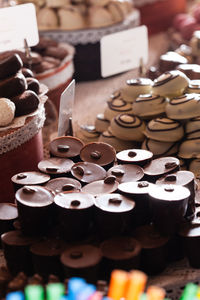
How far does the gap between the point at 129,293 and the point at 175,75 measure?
42.4 inches

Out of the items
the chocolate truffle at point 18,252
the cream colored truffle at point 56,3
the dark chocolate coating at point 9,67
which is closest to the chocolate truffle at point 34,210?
the chocolate truffle at point 18,252

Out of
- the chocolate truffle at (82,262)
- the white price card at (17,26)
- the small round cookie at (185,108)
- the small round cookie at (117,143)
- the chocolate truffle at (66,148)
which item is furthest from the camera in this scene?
the white price card at (17,26)

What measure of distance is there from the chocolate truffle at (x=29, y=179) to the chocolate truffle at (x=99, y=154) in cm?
16

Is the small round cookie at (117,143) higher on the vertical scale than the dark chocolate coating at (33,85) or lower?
lower

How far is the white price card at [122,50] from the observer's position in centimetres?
223

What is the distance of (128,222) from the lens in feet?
4.15

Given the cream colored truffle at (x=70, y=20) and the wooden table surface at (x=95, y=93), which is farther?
the cream colored truffle at (x=70, y=20)

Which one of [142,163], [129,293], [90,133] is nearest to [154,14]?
[90,133]

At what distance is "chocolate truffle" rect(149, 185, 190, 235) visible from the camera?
4.11ft

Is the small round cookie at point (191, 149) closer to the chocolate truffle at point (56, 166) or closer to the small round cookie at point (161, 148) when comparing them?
the small round cookie at point (161, 148)

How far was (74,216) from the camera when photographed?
49.2 inches

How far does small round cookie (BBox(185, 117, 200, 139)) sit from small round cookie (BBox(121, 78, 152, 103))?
0.25 m

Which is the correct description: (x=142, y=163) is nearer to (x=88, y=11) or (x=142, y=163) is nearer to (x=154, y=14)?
(x=88, y=11)

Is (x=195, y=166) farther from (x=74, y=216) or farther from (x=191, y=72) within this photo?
(x=74, y=216)
